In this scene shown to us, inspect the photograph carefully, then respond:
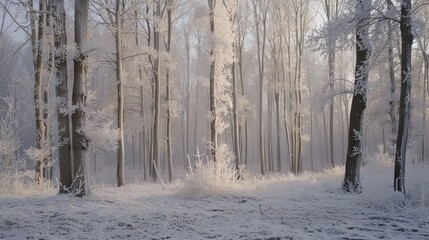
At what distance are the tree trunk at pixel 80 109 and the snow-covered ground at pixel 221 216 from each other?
1.45 ft

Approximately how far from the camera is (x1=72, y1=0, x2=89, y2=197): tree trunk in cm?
766

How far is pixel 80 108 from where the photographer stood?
7.79 meters

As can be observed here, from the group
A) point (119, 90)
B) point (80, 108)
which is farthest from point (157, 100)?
point (80, 108)

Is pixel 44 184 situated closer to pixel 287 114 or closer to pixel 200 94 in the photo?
pixel 287 114

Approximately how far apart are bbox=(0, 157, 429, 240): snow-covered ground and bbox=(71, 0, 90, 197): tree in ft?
1.44

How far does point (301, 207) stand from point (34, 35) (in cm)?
1064

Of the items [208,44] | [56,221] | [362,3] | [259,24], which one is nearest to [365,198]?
[362,3]

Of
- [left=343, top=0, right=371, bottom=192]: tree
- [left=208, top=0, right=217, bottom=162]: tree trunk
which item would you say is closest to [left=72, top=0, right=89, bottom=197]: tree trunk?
[left=208, top=0, right=217, bottom=162]: tree trunk

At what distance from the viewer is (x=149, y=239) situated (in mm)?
4449

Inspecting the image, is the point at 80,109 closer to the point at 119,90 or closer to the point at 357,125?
the point at 119,90

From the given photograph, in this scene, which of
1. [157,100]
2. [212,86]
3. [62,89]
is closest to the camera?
[62,89]

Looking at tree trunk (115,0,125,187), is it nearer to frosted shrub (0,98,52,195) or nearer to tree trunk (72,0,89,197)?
frosted shrub (0,98,52,195)

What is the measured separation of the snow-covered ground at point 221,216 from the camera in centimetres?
466

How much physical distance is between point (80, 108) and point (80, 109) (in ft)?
0.08
